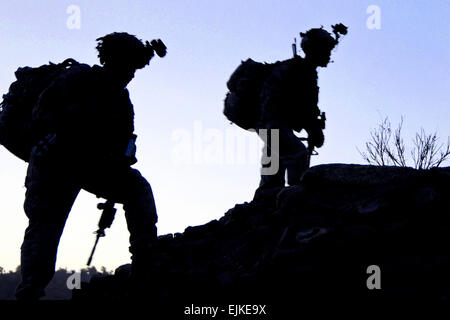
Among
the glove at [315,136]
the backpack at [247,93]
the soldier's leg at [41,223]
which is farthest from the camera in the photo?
the glove at [315,136]

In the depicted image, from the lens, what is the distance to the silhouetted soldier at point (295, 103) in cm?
857

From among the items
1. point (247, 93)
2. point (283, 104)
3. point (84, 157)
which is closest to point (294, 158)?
point (283, 104)

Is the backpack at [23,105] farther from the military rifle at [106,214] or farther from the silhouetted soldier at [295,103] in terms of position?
the silhouetted soldier at [295,103]

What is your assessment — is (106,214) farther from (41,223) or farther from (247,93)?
(247,93)

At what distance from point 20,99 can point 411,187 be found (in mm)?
4047

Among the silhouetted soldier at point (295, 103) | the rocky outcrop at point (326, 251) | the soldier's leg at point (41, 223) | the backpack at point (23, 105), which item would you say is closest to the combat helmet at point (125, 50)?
the backpack at point (23, 105)

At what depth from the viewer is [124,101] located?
597 centimetres

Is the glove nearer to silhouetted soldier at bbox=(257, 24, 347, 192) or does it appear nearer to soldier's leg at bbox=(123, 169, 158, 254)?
silhouetted soldier at bbox=(257, 24, 347, 192)

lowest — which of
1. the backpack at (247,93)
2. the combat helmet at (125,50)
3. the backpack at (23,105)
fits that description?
the backpack at (23,105)

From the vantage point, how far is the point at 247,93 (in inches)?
359

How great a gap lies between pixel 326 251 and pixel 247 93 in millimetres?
4014
